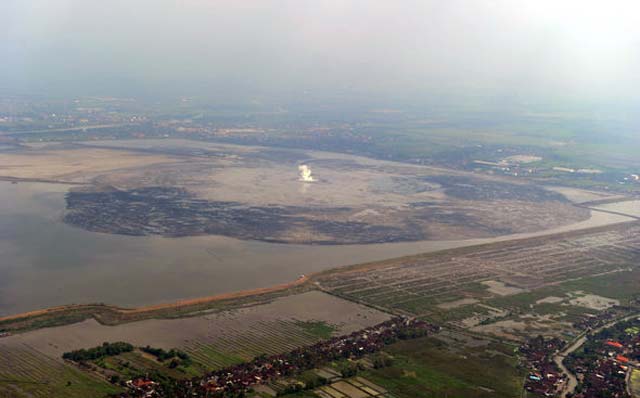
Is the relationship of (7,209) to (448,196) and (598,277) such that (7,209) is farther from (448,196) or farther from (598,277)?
(598,277)

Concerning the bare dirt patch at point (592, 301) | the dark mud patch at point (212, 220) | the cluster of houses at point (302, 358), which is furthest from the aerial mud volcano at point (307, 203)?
the cluster of houses at point (302, 358)

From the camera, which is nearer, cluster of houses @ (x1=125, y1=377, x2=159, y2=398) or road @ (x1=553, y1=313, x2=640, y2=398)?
cluster of houses @ (x1=125, y1=377, x2=159, y2=398)

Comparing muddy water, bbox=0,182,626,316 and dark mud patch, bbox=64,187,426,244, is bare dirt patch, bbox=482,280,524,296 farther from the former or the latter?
dark mud patch, bbox=64,187,426,244

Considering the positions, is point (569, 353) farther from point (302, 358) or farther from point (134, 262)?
point (134, 262)

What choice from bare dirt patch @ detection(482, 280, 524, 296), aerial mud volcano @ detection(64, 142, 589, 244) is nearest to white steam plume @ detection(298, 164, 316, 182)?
aerial mud volcano @ detection(64, 142, 589, 244)

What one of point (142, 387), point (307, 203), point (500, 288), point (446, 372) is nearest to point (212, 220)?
point (307, 203)

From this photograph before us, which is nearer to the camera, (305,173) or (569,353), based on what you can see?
(569,353)
